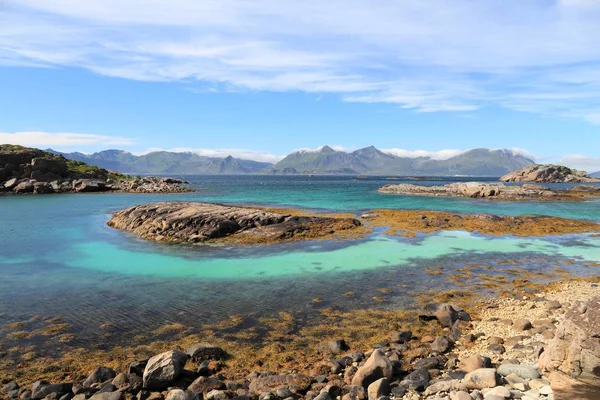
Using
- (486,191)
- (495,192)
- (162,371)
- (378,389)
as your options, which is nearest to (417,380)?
(378,389)

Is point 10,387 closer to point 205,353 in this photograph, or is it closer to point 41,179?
point 205,353

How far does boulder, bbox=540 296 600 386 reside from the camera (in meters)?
10.8

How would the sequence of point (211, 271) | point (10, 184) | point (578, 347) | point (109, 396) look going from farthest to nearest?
point (10, 184) < point (211, 271) < point (109, 396) < point (578, 347)

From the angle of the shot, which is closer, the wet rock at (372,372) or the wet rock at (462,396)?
the wet rock at (462,396)

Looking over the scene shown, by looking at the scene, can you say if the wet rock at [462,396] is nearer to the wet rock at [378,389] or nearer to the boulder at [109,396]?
the wet rock at [378,389]

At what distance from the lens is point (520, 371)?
1173 cm

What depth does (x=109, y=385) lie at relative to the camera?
39.5 ft

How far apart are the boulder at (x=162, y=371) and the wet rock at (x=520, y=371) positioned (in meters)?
10.7

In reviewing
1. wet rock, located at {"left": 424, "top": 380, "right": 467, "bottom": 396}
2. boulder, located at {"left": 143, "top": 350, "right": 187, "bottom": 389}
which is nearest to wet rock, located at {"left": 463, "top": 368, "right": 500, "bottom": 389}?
wet rock, located at {"left": 424, "top": 380, "right": 467, "bottom": 396}

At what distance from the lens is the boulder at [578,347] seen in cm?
1083

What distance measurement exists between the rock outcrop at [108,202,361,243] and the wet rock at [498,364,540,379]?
90.2 ft

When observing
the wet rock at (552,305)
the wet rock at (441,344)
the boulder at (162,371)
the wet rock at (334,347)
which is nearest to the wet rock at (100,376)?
the boulder at (162,371)

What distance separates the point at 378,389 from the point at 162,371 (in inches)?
276

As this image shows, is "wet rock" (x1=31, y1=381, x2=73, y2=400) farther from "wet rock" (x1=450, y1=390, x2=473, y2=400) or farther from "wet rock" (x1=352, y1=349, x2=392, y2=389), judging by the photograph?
"wet rock" (x1=450, y1=390, x2=473, y2=400)
